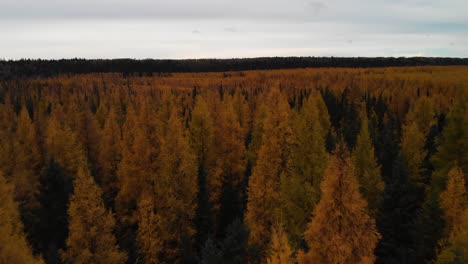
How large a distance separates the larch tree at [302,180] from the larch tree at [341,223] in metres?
8.45

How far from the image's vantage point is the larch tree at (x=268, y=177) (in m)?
26.8

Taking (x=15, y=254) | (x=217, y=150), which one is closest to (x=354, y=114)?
(x=217, y=150)

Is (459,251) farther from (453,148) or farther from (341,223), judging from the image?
(453,148)

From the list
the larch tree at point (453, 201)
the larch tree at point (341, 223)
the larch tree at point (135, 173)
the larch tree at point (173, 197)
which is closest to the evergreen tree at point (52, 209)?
the larch tree at point (135, 173)

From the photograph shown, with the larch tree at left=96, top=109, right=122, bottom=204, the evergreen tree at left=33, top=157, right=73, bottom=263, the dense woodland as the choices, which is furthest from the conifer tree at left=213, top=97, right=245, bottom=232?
the evergreen tree at left=33, top=157, right=73, bottom=263

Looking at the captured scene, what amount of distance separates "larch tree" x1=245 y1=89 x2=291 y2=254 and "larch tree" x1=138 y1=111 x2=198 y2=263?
631cm

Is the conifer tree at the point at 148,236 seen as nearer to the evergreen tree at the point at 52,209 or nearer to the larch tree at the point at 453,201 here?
the evergreen tree at the point at 52,209

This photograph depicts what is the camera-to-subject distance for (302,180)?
2791 centimetres

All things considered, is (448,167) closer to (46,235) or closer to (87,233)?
(87,233)

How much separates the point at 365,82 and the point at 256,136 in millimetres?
90242

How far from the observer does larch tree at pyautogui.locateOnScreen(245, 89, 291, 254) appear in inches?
1054

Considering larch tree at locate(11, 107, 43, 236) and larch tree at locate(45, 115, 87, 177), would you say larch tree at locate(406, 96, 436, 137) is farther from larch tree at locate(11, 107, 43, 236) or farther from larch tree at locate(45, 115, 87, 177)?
larch tree at locate(11, 107, 43, 236)

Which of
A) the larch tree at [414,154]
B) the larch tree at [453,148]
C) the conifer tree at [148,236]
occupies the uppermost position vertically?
the larch tree at [453,148]

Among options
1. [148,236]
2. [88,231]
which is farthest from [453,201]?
[88,231]
